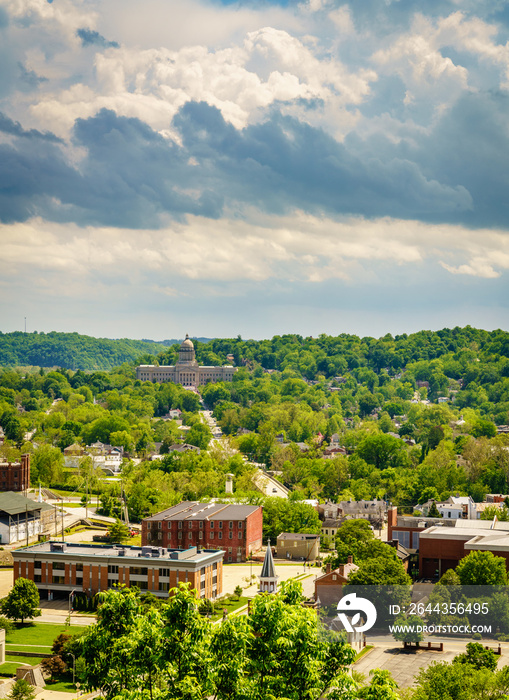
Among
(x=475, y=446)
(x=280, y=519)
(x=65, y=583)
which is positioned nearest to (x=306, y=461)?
(x=475, y=446)

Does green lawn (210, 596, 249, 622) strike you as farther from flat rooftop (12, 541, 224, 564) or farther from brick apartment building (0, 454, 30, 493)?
brick apartment building (0, 454, 30, 493)

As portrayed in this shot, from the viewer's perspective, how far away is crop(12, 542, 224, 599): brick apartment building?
57.4 meters

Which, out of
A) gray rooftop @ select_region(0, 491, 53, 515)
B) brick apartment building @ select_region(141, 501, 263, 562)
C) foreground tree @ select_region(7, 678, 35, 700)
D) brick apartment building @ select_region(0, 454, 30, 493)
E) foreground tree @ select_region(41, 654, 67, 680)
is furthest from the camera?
brick apartment building @ select_region(0, 454, 30, 493)

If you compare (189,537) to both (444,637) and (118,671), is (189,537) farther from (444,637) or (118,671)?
(118,671)

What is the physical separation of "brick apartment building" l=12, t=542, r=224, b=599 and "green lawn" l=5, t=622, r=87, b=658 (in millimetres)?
5479

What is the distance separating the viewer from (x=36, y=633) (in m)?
51.7

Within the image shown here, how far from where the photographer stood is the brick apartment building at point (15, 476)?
98625 mm

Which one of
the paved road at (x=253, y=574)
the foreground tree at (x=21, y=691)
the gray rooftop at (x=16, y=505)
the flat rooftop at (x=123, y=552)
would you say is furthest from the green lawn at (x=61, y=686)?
the gray rooftop at (x=16, y=505)

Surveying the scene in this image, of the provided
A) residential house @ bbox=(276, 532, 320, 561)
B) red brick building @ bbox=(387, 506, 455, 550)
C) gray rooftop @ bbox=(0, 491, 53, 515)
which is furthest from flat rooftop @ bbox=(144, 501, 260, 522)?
red brick building @ bbox=(387, 506, 455, 550)

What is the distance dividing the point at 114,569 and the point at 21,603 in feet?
22.8

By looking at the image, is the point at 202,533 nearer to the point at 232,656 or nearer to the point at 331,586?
the point at 331,586

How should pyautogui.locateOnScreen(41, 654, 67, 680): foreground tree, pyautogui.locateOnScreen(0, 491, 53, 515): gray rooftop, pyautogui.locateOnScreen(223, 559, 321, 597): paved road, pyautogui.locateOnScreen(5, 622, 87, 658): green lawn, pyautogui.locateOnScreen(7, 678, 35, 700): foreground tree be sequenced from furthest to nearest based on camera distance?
pyautogui.locateOnScreen(0, 491, 53, 515): gray rooftop → pyautogui.locateOnScreen(223, 559, 321, 597): paved road → pyautogui.locateOnScreen(5, 622, 87, 658): green lawn → pyautogui.locateOnScreen(41, 654, 67, 680): foreground tree → pyautogui.locateOnScreen(7, 678, 35, 700): foreground tree

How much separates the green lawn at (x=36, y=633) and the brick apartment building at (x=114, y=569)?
5.48 meters

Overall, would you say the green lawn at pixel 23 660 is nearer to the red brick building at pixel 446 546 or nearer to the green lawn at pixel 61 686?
the green lawn at pixel 61 686
